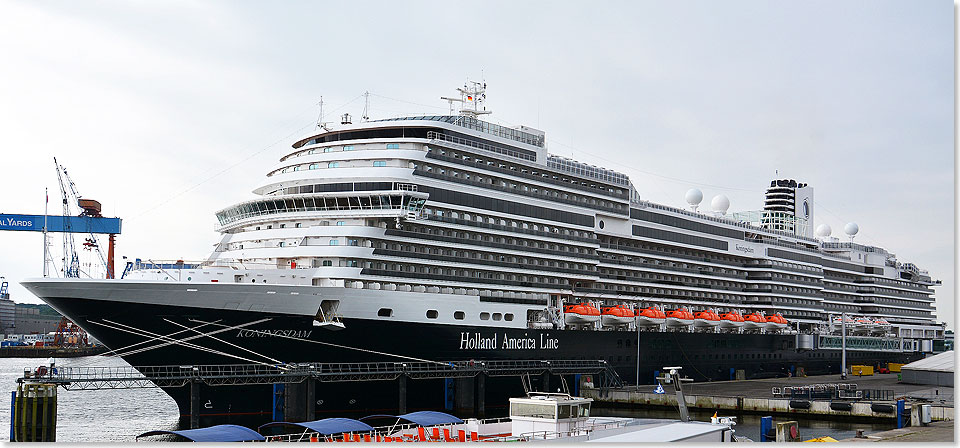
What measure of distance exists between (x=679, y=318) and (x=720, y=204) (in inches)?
729

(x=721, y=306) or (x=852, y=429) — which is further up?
(x=721, y=306)

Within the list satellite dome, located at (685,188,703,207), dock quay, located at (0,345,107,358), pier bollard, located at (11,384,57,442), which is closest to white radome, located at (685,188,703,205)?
satellite dome, located at (685,188,703,207)

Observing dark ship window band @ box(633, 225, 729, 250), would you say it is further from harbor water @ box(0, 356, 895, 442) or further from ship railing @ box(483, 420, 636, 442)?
ship railing @ box(483, 420, 636, 442)

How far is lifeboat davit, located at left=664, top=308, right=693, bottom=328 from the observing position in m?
54.5

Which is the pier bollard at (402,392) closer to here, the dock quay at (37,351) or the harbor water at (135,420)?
the harbor water at (135,420)

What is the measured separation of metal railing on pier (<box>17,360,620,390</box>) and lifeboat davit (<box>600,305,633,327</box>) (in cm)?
580

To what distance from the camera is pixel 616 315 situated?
49844mm

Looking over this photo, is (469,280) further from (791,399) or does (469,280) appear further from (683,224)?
(683,224)

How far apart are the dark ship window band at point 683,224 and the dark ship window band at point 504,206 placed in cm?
564

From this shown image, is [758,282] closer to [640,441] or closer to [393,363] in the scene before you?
[393,363]

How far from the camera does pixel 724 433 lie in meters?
26.8

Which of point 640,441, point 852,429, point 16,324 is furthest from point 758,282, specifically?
point 16,324

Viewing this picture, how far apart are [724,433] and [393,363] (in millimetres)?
16206

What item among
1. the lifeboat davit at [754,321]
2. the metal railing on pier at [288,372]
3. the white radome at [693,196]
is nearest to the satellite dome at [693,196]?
the white radome at [693,196]
